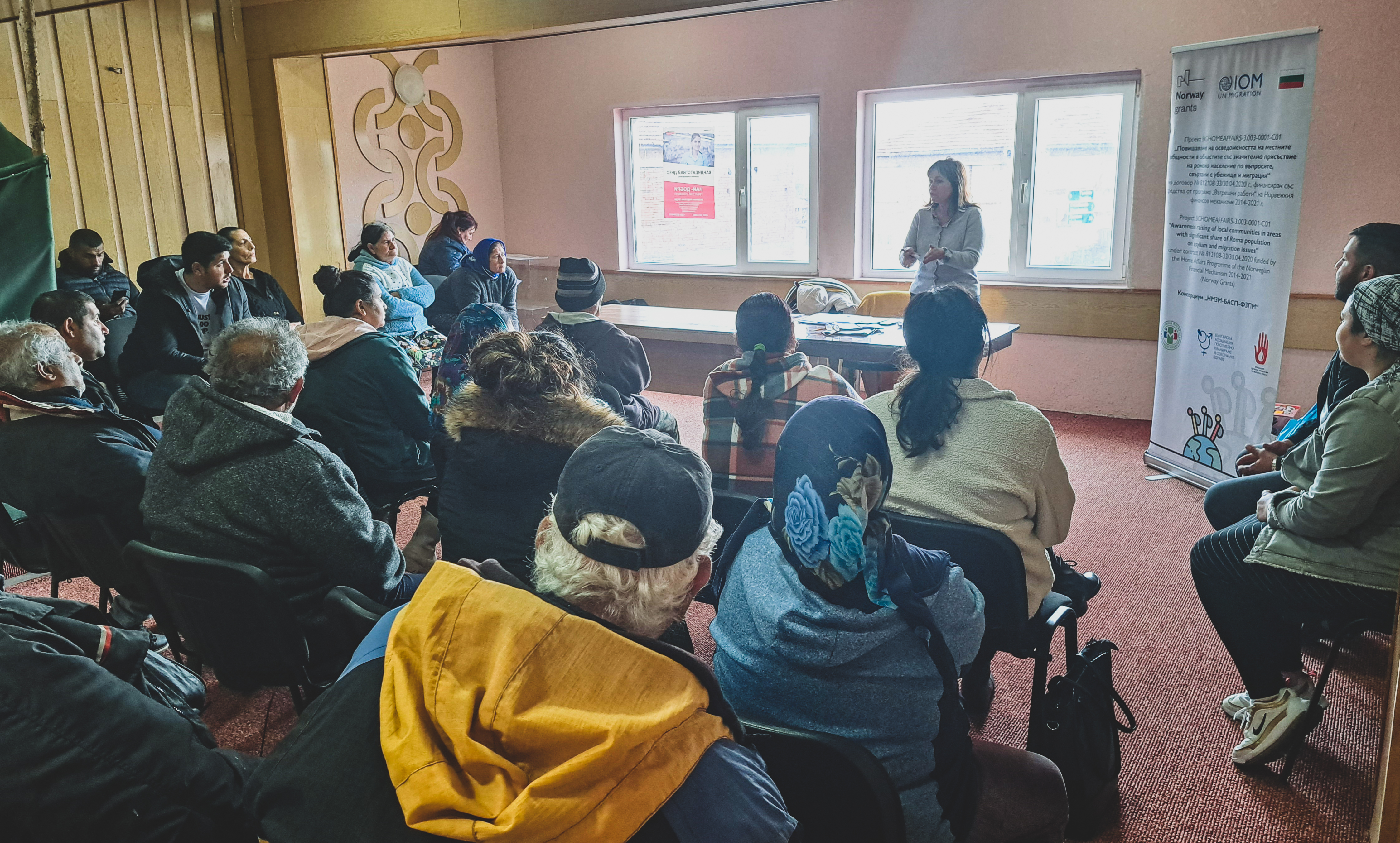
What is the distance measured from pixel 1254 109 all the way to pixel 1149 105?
1.44 metres

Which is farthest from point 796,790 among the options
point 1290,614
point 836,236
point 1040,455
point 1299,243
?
point 836,236

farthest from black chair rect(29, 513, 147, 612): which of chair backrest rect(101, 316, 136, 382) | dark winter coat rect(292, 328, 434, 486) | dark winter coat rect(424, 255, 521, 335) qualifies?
dark winter coat rect(424, 255, 521, 335)

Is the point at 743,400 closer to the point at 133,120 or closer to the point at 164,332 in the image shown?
the point at 164,332

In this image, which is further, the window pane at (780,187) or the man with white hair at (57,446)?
the window pane at (780,187)

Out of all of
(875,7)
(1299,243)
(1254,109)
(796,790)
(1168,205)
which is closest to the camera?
(796,790)

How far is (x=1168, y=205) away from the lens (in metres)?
4.20

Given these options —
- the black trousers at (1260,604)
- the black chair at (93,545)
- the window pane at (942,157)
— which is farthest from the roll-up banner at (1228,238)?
the black chair at (93,545)

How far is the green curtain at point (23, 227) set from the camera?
126 inches

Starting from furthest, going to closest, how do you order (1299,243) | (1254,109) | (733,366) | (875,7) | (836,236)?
1. (836,236)
2. (875,7)
3. (1299,243)
4. (1254,109)
5. (733,366)

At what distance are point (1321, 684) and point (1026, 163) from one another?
4.21 metres

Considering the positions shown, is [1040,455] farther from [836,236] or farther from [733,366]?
[836,236]

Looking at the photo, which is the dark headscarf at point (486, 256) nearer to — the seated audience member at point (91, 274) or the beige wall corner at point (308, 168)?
the beige wall corner at point (308, 168)

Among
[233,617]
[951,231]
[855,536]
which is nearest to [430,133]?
[951,231]

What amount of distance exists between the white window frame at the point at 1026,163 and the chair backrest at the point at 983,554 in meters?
4.14
